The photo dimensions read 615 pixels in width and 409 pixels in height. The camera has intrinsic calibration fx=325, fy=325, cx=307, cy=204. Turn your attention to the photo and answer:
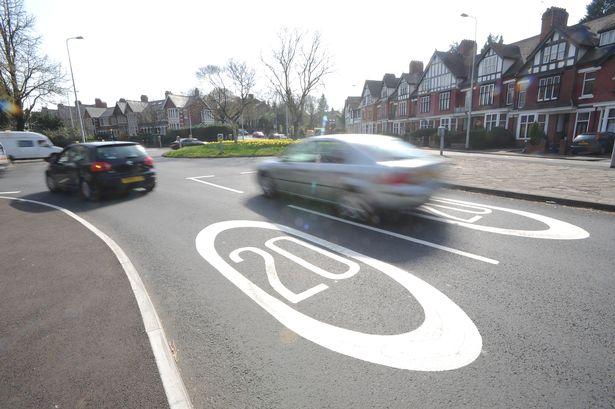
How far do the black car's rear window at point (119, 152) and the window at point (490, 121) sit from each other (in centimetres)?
3656

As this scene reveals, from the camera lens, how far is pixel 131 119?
7419 centimetres

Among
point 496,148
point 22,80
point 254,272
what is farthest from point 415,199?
point 22,80

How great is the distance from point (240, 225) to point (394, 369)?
4236mm

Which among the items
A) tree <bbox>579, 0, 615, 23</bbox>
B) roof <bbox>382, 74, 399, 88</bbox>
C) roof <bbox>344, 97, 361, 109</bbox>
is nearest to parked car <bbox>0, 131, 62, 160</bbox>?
roof <bbox>382, 74, 399, 88</bbox>

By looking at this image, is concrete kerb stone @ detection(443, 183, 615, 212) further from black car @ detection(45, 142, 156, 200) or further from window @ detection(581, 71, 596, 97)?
window @ detection(581, 71, 596, 97)

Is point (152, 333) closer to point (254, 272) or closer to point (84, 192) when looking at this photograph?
point (254, 272)

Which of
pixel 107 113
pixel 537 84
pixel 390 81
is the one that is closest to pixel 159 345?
pixel 537 84

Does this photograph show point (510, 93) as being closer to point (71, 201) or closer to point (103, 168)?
point (103, 168)

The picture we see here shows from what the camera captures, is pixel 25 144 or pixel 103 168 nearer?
pixel 103 168

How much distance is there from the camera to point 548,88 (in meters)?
29.1

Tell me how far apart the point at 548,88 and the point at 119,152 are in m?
34.6

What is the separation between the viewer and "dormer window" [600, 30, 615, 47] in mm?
24484

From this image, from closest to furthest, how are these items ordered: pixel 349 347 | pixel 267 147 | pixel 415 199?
1. pixel 349 347
2. pixel 415 199
3. pixel 267 147

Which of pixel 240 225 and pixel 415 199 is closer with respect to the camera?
pixel 415 199
